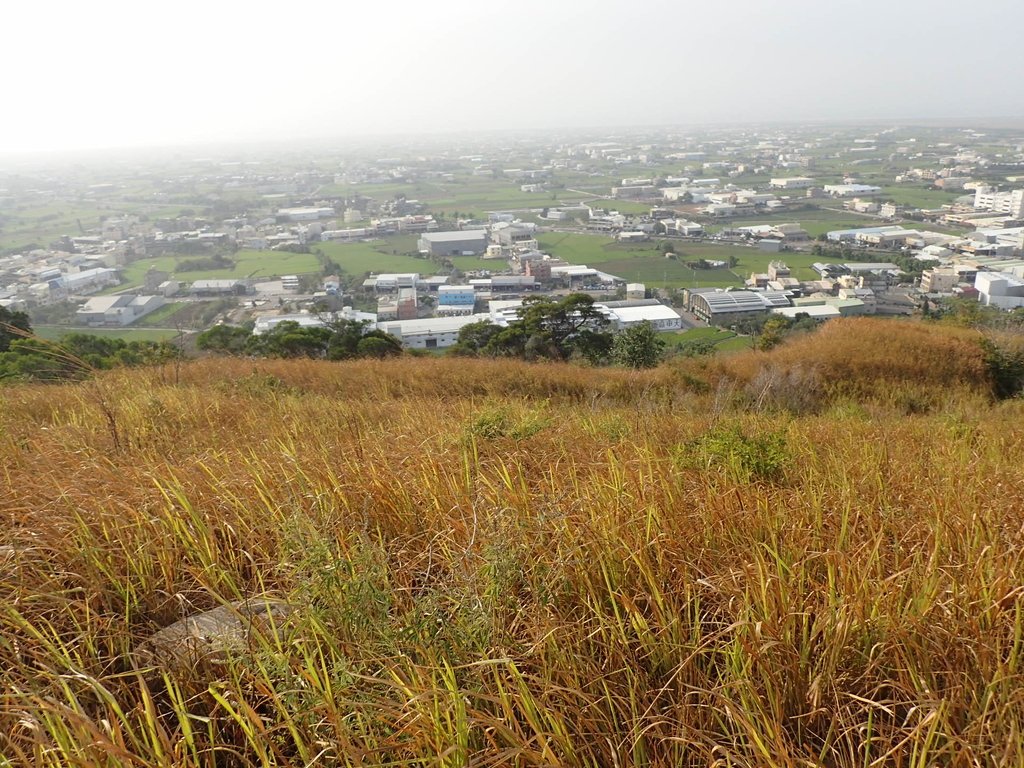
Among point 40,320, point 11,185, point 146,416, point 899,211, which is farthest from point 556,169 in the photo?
point 146,416

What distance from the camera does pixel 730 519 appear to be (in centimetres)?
188

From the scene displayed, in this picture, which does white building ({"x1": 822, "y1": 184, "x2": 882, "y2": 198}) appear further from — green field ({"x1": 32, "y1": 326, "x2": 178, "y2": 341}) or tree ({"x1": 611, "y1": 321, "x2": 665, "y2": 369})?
green field ({"x1": 32, "y1": 326, "x2": 178, "y2": 341})

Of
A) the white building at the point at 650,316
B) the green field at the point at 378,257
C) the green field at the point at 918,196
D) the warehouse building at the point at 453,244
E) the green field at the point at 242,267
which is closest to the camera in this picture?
the white building at the point at 650,316

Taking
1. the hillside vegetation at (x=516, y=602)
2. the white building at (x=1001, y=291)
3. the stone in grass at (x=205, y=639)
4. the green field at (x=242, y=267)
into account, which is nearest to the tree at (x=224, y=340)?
the hillside vegetation at (x=516, y=602)

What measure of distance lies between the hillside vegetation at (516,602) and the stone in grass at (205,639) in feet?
0.05

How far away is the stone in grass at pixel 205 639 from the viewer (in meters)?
1.36

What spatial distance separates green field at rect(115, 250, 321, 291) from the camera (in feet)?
79.9

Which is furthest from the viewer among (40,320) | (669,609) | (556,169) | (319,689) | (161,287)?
(556,169)

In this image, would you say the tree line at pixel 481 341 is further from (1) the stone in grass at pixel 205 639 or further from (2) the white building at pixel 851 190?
(2) the white building at pixel 851 190

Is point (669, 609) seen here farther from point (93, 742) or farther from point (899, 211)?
point (899, 211)

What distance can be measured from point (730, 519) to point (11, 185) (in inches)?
2454

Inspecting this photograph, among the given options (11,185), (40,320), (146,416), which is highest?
(11,185)

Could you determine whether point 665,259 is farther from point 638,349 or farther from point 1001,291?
point 638,349

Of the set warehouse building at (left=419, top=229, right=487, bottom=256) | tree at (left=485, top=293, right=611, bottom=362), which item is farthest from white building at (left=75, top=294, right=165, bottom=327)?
warehouse building at (left=419, top=229, right=487, bottom=256)
